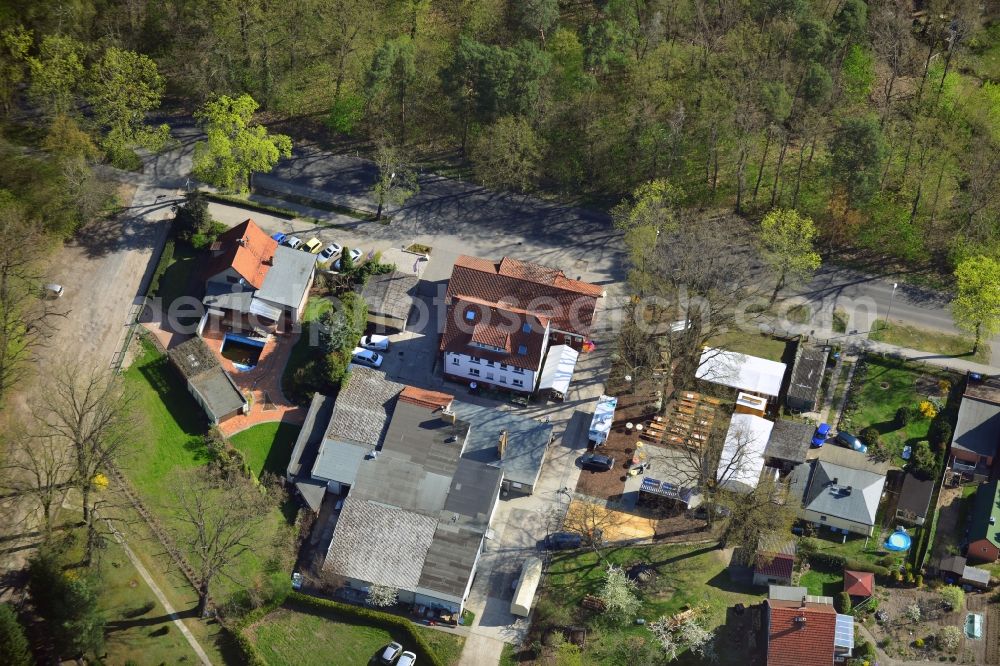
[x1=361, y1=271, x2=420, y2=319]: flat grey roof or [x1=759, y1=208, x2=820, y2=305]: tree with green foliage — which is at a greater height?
[x1=759, y1=208, x2=820, y2=305]: tree with green foliage

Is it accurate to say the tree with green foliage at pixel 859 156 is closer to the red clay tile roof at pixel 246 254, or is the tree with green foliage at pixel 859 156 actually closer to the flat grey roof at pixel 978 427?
the flat grey roof at pixel 978 427

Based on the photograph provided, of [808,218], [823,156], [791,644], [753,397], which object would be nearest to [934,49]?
[823,156]

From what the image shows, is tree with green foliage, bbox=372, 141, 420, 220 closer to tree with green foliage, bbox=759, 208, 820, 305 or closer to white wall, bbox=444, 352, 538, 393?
white wall, bbox=444, 352, 538, 393

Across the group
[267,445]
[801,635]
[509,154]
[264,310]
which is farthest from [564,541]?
[509,154]

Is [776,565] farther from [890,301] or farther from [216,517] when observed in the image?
[216,517]

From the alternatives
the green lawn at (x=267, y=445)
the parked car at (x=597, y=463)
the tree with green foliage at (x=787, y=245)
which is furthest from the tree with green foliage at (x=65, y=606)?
the tree with green foliage at (x=787, y=245)

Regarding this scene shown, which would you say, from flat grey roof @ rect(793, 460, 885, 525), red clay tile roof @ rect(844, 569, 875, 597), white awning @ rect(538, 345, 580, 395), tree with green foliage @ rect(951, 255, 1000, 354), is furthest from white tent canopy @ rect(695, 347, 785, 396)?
red clay tile roof @ rect(844, 569, 875, 597)
